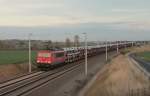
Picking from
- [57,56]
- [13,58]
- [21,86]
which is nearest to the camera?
[21,86]

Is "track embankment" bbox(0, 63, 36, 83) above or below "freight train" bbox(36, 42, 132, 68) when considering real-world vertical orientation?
below

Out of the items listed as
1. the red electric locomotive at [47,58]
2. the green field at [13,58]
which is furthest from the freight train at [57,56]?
the green field at [13,58]

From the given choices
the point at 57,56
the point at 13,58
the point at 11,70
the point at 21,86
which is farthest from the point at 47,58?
the point at 21,86

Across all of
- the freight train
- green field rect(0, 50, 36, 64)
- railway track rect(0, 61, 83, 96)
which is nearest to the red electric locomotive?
the freight train

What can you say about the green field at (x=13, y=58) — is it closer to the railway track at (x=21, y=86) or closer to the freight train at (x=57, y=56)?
the freight train at (x=57, y=56)

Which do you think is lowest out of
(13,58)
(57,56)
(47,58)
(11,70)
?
(11,70)

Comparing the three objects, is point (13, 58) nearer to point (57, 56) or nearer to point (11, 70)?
point (57, 56)

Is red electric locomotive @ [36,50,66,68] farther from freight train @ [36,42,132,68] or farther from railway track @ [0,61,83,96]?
railway track @ [0,61,83,96]

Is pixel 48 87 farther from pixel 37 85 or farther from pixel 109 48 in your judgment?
pixel 109 48

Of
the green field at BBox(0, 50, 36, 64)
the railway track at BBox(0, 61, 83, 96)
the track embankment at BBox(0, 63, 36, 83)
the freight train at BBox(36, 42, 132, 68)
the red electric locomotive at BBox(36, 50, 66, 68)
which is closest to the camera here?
the railway track at BBox(0, 61, 83, 96)

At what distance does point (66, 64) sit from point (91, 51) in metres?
29.1

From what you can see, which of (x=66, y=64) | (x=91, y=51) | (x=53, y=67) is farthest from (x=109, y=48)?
(x=53, y=67)

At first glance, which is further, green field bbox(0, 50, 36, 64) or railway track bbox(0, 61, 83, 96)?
green field bbox(0, 50, 36, 64)

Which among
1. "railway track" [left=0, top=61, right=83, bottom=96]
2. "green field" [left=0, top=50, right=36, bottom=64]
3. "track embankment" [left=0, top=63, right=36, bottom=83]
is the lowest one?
"railway track" [left=0, top=61, right=83, bottom=96]
